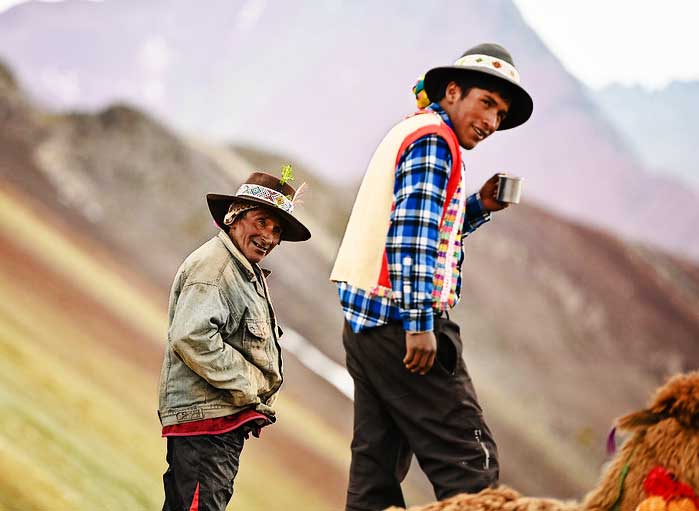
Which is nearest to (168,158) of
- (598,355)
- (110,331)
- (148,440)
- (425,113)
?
(110,331)

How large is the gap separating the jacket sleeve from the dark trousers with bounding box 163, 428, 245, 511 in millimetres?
119

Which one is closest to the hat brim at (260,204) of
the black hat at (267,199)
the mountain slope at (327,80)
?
the black hat at (267,199)

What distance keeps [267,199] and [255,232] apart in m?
0.09

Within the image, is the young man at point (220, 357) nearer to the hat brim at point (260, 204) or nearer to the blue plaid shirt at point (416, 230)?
the hat brim at point (260, 204)

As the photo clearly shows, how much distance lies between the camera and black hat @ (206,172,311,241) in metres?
2.28

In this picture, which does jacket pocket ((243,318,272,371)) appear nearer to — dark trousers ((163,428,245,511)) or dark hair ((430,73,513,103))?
dark trousers ((163,428,245,511))

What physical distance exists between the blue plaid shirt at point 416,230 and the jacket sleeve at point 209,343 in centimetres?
37

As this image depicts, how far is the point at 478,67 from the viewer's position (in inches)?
89.4

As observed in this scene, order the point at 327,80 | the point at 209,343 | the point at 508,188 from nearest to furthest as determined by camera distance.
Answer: the point at 209,343, the point at 508,188, the point at 327,80

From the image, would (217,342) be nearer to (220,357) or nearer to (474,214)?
(220,357)

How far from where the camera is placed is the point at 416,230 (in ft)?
7.00

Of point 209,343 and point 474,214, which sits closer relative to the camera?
point 209,343

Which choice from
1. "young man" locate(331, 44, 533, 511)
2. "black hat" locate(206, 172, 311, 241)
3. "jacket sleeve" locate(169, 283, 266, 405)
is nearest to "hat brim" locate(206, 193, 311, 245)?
"black hat" locate(206, 172, 311, 241)

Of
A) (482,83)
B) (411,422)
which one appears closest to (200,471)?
(411,422)
